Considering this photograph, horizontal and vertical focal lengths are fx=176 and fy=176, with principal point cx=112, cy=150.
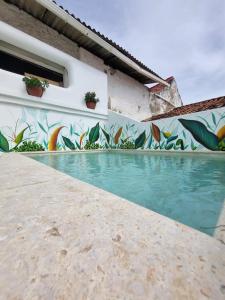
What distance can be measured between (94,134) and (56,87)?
2632mm

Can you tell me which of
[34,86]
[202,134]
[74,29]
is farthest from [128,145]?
[74,29]

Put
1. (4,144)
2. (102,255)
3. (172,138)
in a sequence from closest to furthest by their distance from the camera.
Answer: (102,255) → (4,144) → (172,138)

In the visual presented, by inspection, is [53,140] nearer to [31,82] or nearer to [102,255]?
[31,82]

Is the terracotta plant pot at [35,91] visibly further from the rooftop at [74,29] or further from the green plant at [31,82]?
the rooftop at [74,29]

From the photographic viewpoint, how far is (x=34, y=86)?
5.95m

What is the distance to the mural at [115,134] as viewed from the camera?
5.58 meters

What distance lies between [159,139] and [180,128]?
976 millimetres

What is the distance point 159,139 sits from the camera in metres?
7.06

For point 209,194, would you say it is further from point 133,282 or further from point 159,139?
point 159,139

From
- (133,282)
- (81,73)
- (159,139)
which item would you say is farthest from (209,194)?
(81,73)

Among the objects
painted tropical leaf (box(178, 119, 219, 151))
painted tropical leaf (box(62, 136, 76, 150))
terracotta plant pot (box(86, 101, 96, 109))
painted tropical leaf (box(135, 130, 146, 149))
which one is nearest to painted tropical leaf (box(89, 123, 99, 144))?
terracotta plant pot (box(86, 101, 96, 109))

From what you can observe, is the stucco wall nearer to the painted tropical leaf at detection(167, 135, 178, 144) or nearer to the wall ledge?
the wall ledge

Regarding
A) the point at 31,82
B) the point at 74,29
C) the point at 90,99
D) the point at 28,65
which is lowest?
the point at 90,99

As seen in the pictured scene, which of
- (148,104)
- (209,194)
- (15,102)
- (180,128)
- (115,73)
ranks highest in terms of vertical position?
(115,73)
